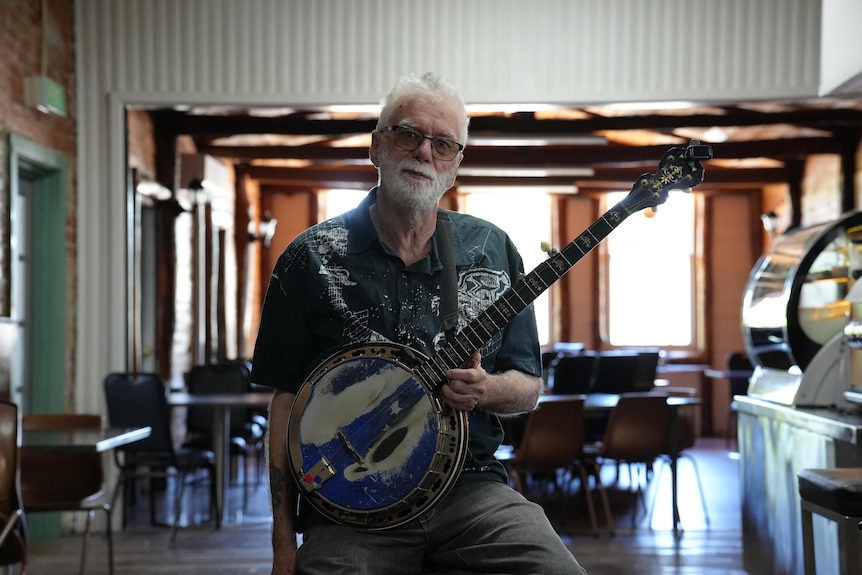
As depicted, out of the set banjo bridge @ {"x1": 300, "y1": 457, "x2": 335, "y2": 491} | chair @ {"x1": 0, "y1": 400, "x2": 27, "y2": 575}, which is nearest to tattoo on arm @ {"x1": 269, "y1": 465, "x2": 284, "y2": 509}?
banjo bridge @ {"x1": 300, "y1": 457, "x2": 335, "y2": 491}

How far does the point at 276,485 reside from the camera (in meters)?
2.15

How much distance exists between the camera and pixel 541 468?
20.3 ft

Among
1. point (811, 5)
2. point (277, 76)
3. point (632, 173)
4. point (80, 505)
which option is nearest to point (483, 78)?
point (277, 76)

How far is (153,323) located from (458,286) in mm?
7287

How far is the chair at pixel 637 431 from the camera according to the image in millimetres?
6367


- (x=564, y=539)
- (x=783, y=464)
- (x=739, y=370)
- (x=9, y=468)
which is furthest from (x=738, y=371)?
(x=9, y=468)

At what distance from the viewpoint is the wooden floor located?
17.7 feet

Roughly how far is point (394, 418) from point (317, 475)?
0.19 meters

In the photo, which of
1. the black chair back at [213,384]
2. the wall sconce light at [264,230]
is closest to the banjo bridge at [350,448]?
the black chair back at [213,384]

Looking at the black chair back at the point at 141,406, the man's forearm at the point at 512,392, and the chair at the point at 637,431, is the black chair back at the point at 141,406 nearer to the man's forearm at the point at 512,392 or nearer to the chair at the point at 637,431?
the chair at the point at 637,431

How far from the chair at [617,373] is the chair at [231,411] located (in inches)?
106

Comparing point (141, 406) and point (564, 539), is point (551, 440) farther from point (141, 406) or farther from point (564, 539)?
point (141, 406)

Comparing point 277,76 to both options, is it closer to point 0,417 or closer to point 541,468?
point 541,468

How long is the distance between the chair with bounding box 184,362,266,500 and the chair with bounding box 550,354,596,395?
89.6 inches
